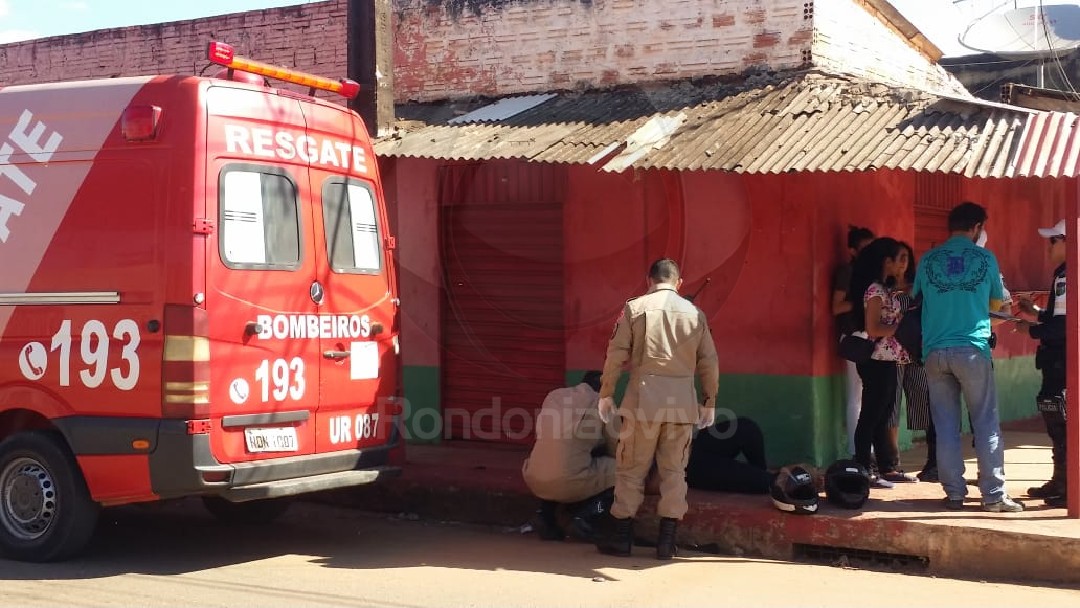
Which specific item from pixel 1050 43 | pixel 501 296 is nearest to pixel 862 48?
pixel 501 296

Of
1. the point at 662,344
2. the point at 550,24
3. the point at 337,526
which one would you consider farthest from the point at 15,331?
the point at 550,24

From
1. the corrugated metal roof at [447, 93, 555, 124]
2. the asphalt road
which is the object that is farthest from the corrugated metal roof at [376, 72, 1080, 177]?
the asphalt road

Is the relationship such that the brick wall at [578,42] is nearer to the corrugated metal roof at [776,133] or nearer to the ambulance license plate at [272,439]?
the corrugated metal roof at [776,133]

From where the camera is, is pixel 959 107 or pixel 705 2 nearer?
pixel 959 107

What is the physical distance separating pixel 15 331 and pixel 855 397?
596 centimetres

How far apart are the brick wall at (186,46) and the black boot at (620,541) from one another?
23.3 feet

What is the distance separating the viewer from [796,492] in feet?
22.5

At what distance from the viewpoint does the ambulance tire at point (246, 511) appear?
25.9ft

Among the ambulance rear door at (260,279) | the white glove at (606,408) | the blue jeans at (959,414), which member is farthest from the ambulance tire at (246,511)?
the blue jeans at (959,414)

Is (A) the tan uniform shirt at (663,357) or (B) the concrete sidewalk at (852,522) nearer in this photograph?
(B) the concrete sidewalk at (852,522)

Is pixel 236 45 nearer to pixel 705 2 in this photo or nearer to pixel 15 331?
pixel 705 2

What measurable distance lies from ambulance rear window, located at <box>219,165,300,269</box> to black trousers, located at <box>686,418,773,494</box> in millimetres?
2996

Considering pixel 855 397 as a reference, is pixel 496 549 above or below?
below

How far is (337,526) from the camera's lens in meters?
7.96
